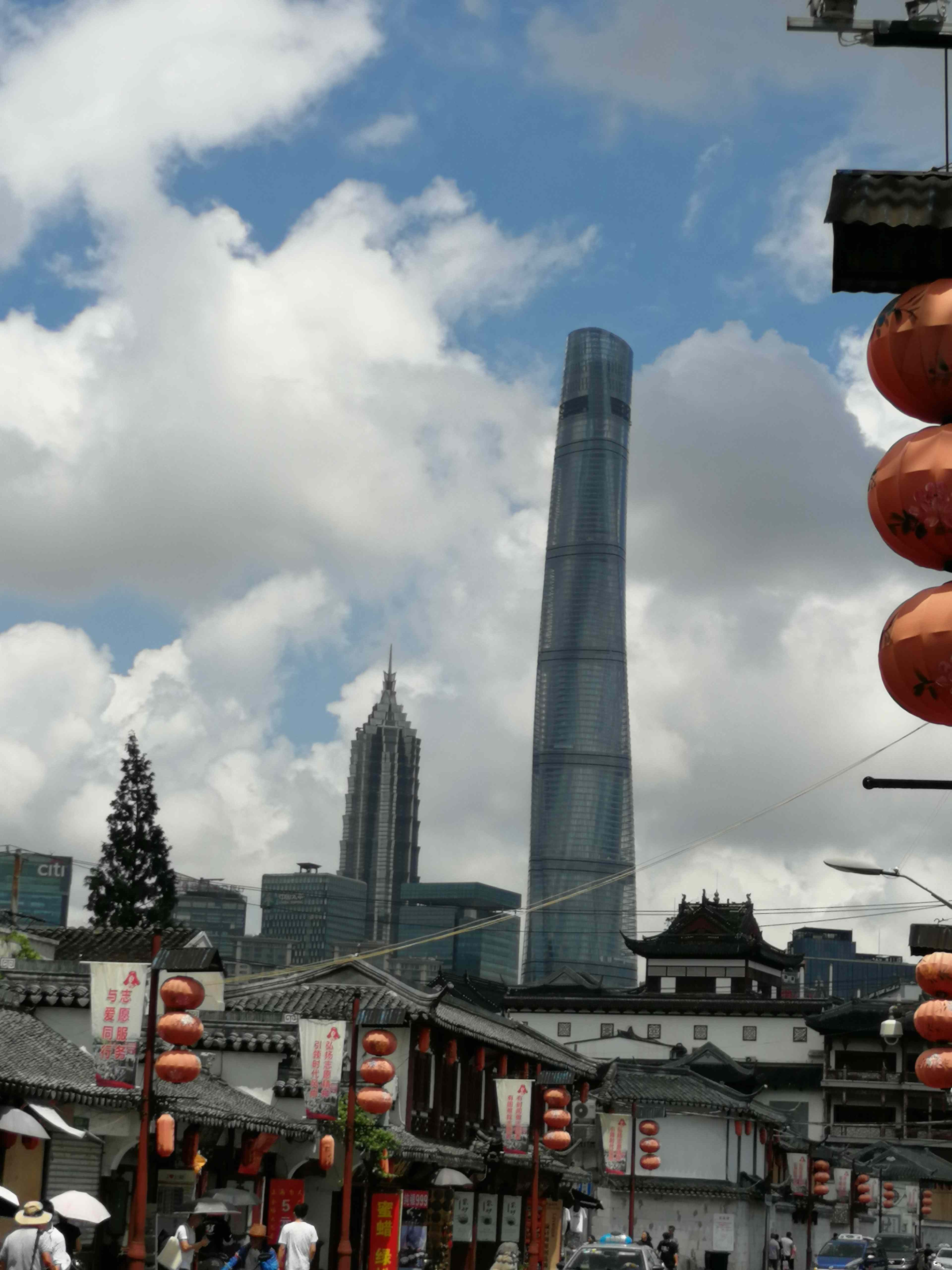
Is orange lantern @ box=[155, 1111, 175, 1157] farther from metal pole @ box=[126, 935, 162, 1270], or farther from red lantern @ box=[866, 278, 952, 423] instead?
red lantern @ box=[866, 278, 952, 423]

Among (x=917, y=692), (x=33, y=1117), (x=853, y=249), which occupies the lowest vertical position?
(x=33, y=1117)

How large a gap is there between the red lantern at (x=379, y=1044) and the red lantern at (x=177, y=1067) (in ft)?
30.1

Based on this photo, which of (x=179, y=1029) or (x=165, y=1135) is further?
(x=165, y=1135)

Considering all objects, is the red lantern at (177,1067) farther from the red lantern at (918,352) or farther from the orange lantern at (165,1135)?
the red lantern at (918,352)

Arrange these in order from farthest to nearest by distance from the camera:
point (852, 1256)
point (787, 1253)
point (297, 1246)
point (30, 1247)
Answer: point (787, 1253)
point (852, 1256)
point (297, 1246)
point (30, 1247)

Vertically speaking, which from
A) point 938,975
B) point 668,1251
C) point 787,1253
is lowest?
point 787,1253

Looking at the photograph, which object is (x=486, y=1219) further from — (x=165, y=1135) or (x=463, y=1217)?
(x=165, y=1135)

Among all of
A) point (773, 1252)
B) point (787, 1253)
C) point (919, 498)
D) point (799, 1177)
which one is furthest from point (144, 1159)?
point (799, 1177)

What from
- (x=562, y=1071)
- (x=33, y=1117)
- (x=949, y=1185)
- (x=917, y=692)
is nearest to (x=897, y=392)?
(x=917, y=692)

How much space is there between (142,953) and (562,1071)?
73.8 ft

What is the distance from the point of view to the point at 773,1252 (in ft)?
232

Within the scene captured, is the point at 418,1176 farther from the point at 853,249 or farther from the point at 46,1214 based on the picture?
the point at 853,249

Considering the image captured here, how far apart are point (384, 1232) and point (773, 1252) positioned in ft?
122

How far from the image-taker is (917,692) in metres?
12.0
